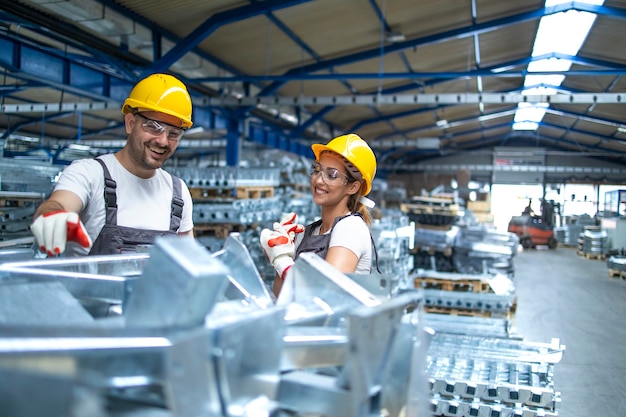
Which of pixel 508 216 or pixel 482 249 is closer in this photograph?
pixel 482 249

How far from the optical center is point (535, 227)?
21062 mm

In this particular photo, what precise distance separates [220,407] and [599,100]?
1138 centimetres

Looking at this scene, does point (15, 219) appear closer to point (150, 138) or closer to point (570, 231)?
point (150, 138)

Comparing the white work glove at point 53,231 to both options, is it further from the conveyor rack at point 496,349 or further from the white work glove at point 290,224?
the conveyor rack at point 496,349

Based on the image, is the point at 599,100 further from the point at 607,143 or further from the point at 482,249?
the point at 607,143

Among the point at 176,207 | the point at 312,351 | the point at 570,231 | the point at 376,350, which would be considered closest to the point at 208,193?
the point at 176,207

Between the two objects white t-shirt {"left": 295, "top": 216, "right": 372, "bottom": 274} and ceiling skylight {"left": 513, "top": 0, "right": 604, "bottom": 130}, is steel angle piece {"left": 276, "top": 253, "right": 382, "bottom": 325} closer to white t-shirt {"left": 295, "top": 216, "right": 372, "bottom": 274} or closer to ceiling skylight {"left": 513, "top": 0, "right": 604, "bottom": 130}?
white t-shirt {"left": 295, "top": 216, "right": 372, "bottom": 274}

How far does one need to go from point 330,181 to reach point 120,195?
927 mm

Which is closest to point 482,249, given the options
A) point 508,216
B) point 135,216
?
point 135,216

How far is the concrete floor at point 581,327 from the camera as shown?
5105 mm

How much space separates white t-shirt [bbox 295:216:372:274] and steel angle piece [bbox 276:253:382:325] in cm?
73

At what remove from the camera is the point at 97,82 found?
9.01 metres

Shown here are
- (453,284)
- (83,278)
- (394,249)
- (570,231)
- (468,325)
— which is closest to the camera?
(83,278)

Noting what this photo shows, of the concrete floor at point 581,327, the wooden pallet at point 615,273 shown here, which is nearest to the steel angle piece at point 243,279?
Result: the concrete floor at point 581,327
